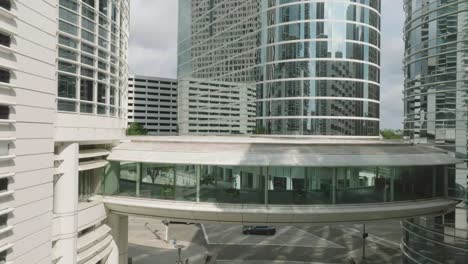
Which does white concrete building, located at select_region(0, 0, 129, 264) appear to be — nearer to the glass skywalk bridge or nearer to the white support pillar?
the glass skywalk bridge

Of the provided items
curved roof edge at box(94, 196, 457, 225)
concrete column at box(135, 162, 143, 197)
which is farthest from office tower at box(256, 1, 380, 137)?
concrete column at box(135, 162, 143, 197)

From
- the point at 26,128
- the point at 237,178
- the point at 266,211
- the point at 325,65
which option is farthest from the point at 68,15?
the point at 325,65

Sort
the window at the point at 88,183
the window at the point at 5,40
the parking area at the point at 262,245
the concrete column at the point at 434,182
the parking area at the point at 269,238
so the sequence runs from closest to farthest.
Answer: the window at the point at 5,40
the window at the point at 88,183
the concrete column at the point at 434,182
the parking area at the point at 262,245
the parking area at the point at 269,238

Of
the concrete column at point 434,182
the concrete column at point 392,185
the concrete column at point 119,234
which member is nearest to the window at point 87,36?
the concrete column at point 119,234

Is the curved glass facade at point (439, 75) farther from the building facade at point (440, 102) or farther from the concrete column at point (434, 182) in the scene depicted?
the concrete column at point (434, 182)

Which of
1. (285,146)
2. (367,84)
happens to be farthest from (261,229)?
(367,84)

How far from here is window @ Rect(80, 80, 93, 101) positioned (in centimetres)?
1577

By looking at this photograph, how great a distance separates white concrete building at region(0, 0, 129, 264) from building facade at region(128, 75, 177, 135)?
12302cm

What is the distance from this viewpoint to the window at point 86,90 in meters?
15.8

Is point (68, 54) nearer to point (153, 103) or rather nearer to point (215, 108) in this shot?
point (215, 108)

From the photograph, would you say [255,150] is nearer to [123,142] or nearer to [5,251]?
[123,142]

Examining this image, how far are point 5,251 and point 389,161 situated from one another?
15125 millimetres

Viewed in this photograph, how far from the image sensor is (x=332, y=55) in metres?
58.4

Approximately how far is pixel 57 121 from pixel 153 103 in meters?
133
